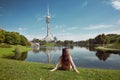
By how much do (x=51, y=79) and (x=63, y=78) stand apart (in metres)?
1.02

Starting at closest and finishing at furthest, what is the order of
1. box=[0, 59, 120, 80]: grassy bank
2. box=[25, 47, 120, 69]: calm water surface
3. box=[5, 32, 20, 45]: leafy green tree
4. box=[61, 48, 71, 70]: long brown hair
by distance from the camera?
1. box=[0, 59, 120, 80]: grassy bank
2. box=[61, 48, 71, 70]: long brown hair
3. box=[25, 47, 120, 69]: calm water surface
4. box=[5, 32, 20, 45]: leafy green tree

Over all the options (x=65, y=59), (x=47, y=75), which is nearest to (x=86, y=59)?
(x=65, y=59)

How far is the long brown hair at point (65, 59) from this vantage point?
14.3 m

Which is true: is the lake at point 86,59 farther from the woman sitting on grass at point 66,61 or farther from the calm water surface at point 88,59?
the woman sitting on grass at point 66,61

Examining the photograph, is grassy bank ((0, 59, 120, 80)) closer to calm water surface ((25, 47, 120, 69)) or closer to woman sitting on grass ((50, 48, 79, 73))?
woman sitting on grass ((50, 48, 79, 73))

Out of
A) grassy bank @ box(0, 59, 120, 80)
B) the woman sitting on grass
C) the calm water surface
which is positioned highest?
the woman sitting on grass

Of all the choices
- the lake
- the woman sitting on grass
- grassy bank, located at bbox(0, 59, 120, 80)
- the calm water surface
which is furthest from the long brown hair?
the calm water surface

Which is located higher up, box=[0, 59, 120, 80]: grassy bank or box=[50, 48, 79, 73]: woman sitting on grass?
box=[50, 48, 79, 73]: woman sitting on grass

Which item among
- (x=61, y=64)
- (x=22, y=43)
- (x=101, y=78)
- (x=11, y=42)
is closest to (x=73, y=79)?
(x=101, y=78)

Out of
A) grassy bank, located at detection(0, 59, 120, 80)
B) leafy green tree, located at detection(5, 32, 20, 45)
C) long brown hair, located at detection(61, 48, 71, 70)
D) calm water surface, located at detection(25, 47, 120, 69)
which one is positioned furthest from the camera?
leafy green tree, located at detection(5, 32, 20, 45)

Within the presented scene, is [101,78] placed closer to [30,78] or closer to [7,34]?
[30,78]

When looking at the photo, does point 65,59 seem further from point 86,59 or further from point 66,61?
point 86,59

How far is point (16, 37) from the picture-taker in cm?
11162

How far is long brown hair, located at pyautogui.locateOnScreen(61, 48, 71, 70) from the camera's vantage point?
14.3 meters
